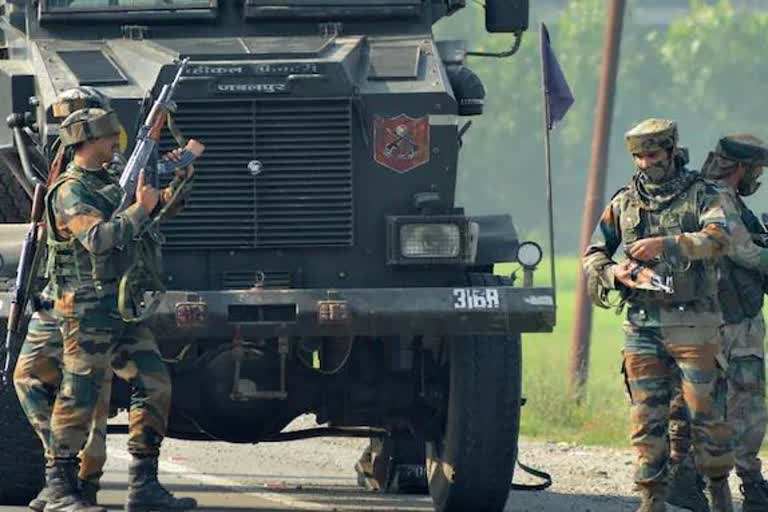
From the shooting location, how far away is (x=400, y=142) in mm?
10555

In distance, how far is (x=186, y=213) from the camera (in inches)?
413

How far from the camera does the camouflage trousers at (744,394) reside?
1053 centimetres

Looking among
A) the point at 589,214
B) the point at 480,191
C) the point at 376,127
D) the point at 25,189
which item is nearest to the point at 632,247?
the point at 376,127

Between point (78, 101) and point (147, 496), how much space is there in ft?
5.59

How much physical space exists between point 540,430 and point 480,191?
76570 millimetres

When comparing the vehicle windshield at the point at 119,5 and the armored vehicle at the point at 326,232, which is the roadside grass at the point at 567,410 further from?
the vehicle windshield at the point at 119,5

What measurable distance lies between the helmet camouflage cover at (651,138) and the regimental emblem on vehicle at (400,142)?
1.12 meters

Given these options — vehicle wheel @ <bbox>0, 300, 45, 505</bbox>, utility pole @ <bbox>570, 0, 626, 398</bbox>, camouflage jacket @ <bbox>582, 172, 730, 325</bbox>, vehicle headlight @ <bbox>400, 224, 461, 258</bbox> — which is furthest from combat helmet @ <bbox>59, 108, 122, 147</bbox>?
utility pole @ <bbox>570, 0, 626, 398</bbox>

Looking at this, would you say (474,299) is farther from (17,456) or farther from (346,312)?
(17,456)

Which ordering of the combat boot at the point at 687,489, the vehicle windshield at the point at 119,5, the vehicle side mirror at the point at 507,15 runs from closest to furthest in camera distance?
the combat boot at the point at 687,489 → the vehicle windshield at the point at 119,5 → the vehicle side mirror at the point at 507,15

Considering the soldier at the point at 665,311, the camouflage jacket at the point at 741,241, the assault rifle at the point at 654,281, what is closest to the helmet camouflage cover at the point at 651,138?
the soldier at the point at 665,311

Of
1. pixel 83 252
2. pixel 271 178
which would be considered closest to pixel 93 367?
pixel 83 252

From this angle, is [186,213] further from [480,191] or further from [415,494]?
[480,191]

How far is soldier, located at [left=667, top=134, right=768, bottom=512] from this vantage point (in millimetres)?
10484
